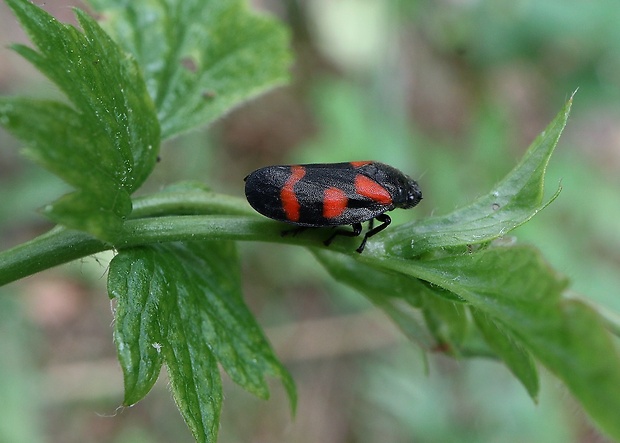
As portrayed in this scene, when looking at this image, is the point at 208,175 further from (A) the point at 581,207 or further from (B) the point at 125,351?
(B) the point at 125,351

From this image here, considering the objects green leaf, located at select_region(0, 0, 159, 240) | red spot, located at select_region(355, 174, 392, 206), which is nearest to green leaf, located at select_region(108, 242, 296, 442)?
green leaf, located at select_region(0, 0, 159, 240)

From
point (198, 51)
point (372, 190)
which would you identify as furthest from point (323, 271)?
point (372, 190)

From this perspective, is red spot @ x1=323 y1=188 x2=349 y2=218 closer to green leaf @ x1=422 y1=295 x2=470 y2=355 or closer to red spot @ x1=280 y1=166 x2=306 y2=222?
red spot @ x1=280 y1=166 x2=306 y2=222

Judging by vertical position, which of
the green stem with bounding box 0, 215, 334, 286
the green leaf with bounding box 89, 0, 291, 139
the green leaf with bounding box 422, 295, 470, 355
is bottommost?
the green leaf with bounding box 422, 295, 470, 355

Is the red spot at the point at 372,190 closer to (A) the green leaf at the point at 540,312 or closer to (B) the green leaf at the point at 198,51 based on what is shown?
(A) the green leaf at the point at 540,312

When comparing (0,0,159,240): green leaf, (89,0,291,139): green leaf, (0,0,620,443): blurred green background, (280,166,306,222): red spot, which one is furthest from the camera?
(0,0,620,443): blurred green background

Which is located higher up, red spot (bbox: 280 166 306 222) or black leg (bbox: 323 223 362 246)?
red spot (bbox: 280 166 306 222)

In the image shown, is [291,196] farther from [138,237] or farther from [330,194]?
[138,237]

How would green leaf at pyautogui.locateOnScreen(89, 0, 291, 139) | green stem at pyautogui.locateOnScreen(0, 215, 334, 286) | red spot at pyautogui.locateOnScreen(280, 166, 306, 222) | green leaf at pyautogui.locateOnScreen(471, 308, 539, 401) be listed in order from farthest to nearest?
1. green leaf at pyautogui.locateOnScreen(89, 0, 291, 139)
2. red spot at pyautogui.locateOnScreen(280, 166, 306, 222)
3. green leaf at pyautogui.locateOnScreen(471, 308, 539, 401)
4. green stem at pyautogui.locateOnScreen(0, 215, 334, 286)
